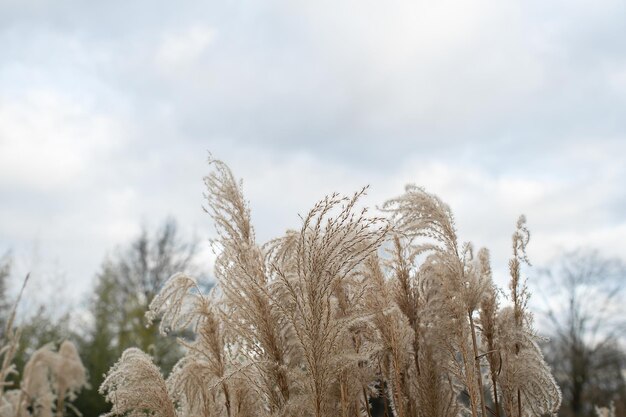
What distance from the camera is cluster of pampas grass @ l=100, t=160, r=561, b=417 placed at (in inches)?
106

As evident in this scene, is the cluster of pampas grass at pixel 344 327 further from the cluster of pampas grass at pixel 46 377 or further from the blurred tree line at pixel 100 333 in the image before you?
the blurred tree line at pixel 100 333

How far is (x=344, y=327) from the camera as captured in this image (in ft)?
8.80

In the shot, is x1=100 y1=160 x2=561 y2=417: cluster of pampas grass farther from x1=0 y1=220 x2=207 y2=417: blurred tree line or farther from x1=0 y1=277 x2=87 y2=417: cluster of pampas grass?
x1=0 y1=220 x2=207 y2=417: blurred tree line

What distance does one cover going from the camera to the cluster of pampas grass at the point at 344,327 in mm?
2682

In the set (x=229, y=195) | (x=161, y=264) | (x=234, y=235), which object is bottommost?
(x=234, y=235)

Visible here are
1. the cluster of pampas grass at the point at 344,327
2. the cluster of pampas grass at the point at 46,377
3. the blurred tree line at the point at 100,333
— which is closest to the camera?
the cluster of pampas grass at the point at 344,327

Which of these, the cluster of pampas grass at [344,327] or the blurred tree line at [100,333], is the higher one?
the blurred tree line at [100,333]

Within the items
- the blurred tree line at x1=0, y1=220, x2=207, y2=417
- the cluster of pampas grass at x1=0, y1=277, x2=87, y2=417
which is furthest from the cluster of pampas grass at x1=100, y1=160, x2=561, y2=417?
the blurred tree line at x1=0, y1=220, x2=207, y2=417

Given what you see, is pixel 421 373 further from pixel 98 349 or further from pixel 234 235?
pixel 98 349

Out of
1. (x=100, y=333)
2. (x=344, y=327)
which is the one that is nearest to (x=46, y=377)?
(x=344, y=327)

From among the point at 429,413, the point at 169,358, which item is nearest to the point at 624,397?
the point at 169,358

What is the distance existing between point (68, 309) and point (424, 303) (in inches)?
642

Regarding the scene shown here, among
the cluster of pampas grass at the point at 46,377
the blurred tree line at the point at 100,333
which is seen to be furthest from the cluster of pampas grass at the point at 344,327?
the blurred tree line at the point at 100,333

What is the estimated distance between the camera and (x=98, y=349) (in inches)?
677
